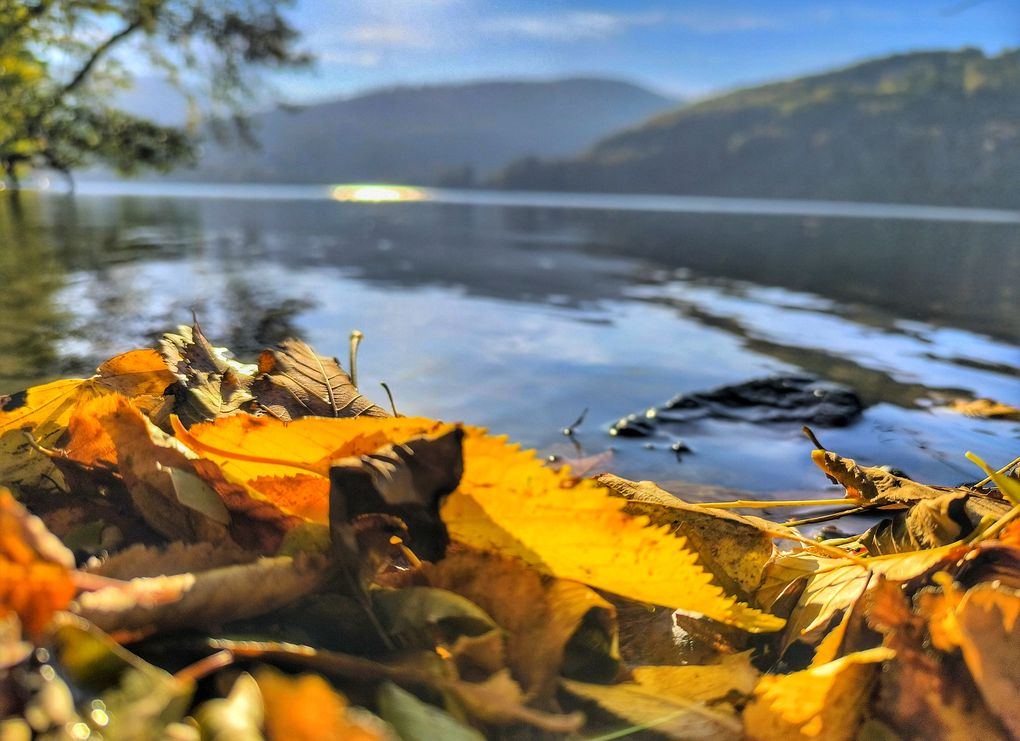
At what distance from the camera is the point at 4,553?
1.53 feet

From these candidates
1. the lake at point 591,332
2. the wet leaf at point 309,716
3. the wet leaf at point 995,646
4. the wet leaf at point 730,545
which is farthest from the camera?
the lake at point 591,332

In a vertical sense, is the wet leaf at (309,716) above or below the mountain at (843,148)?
below

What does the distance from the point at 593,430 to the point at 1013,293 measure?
375 inches

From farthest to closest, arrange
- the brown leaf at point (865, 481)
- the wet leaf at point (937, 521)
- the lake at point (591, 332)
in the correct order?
the lake at point (591, 332), the brown leaf at point (865, 481), the wet leaf at point (937, 521)

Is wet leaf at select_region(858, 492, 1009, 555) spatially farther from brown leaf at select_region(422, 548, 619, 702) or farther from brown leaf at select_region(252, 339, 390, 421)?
brown leaf at select_region(252, 339, 390, 421)

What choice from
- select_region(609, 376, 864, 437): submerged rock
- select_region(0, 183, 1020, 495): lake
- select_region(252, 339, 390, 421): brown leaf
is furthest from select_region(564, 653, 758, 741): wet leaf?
select_region(609, 376, 864, 437): submerged rock

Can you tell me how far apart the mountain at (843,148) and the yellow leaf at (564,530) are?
11631cm

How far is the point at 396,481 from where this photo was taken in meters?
0.66

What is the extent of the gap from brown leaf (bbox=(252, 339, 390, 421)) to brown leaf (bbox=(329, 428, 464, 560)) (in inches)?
17.4

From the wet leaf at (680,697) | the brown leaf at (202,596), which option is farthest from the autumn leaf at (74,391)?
the wet leaf at (680,697)

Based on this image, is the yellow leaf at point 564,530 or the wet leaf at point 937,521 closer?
the yellow leaf at point 564,530

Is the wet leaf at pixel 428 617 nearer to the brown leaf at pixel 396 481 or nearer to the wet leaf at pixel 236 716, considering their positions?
the brown leaf at pixel 396 481

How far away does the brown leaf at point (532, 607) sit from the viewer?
67 cm

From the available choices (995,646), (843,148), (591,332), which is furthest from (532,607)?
(843,148)
